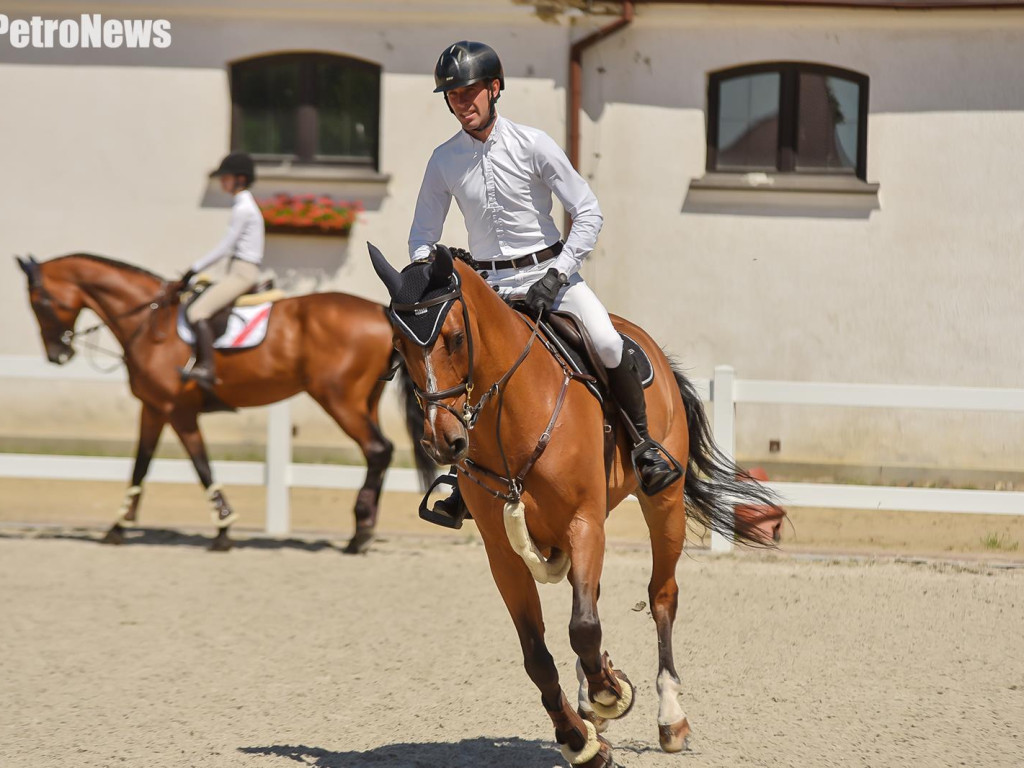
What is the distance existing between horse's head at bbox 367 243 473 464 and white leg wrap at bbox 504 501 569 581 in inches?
21.9

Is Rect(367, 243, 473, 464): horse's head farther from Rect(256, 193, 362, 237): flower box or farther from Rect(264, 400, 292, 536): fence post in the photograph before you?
Rect(256, 193, 362, 237): flower box

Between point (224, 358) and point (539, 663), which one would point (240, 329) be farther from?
Result: point (539, 663)

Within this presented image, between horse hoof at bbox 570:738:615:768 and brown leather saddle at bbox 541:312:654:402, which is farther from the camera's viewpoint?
brown leather saddle at bbox 541:312:654:402

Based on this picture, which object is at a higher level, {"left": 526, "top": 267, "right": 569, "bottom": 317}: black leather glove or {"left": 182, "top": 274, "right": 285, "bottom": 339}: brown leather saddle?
{"left": 526, "top": 267, "right": 569, "bottom": 317}: black leather glove

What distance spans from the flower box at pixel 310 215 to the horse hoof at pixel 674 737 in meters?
8.70

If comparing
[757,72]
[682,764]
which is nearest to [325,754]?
[682,764]

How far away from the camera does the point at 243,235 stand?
10.0 metres

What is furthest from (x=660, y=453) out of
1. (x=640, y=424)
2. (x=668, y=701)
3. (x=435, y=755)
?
(x=435, y=755)

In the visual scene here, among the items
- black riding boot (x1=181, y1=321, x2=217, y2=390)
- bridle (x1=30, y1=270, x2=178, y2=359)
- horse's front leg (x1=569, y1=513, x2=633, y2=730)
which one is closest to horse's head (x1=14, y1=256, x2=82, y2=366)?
bridle (x1=30, y1=270, x2=178, y2=359)

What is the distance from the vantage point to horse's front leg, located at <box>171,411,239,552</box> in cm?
961

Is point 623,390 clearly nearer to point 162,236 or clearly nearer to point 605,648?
point 605,648

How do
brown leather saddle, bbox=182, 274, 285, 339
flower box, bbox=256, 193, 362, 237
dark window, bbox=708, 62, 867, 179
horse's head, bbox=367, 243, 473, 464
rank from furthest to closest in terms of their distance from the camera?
flower box, bbox=256, 193, 362, 237, dark window, bbox=708, 62, 867, 179, brown leather saddle, bbox=182, 274, 285, 339, horse's head, bbox=367, 243, 473, 464

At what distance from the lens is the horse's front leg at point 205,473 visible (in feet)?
31.5

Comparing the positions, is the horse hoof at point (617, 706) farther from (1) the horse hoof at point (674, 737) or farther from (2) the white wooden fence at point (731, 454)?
(2) the white wooden fence at point (731, 454)
